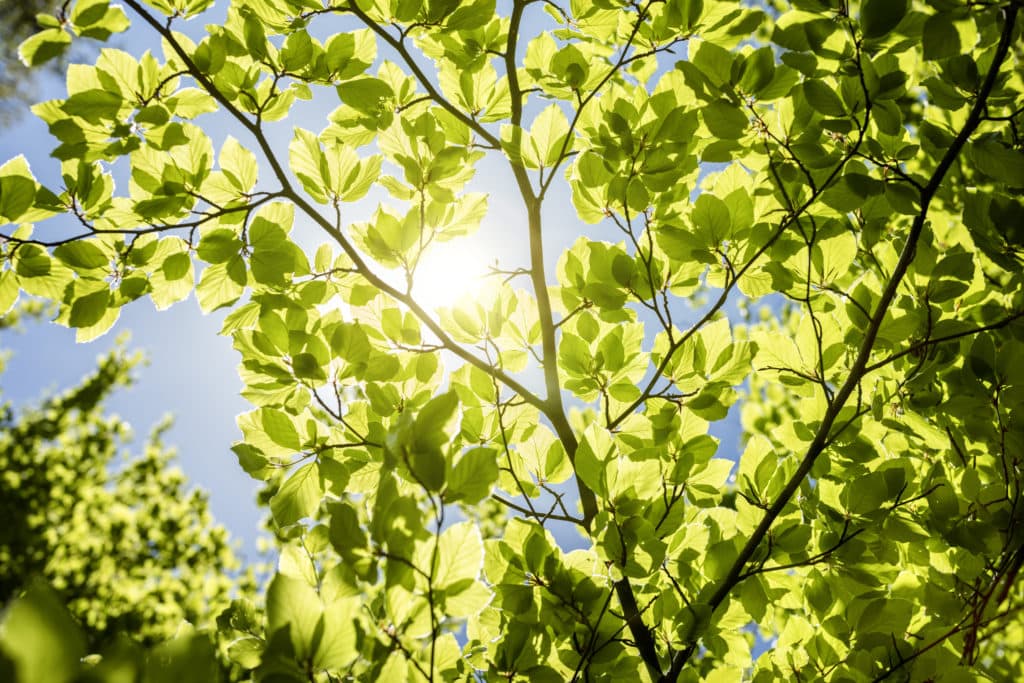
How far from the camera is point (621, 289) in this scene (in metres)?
1.38

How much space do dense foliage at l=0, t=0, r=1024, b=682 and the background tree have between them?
8.23m

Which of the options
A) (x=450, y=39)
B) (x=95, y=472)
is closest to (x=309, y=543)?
(x=450, y=39)

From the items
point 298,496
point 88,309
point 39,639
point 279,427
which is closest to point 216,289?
point 88,309

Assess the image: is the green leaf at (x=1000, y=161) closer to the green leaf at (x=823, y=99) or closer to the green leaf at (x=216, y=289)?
the green leaf at (x=823, y=99)

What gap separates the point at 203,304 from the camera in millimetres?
1388

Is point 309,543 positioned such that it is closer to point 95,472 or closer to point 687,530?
point 687,530

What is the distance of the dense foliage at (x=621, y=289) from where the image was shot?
1.18m

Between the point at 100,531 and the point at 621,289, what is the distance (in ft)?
34.1

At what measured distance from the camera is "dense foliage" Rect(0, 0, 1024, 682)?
3.88ft

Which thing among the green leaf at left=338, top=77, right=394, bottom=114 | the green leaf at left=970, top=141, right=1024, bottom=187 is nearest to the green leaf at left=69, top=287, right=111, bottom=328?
the green leaf at left=338, top=77, right=394, bottom=114

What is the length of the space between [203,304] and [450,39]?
88 cm

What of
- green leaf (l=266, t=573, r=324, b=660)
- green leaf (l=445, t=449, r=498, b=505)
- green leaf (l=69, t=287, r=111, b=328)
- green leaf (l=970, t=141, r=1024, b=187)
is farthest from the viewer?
green leaf (l=69, t=287, r=111, b=328)

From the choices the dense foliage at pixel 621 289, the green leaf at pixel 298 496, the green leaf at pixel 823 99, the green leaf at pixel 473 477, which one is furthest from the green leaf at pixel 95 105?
the green leaf at pixel 823 99

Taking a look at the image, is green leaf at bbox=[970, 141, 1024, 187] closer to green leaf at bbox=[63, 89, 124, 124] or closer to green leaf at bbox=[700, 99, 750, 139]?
green leaf at bbox=[700, 99, 750, 139]
